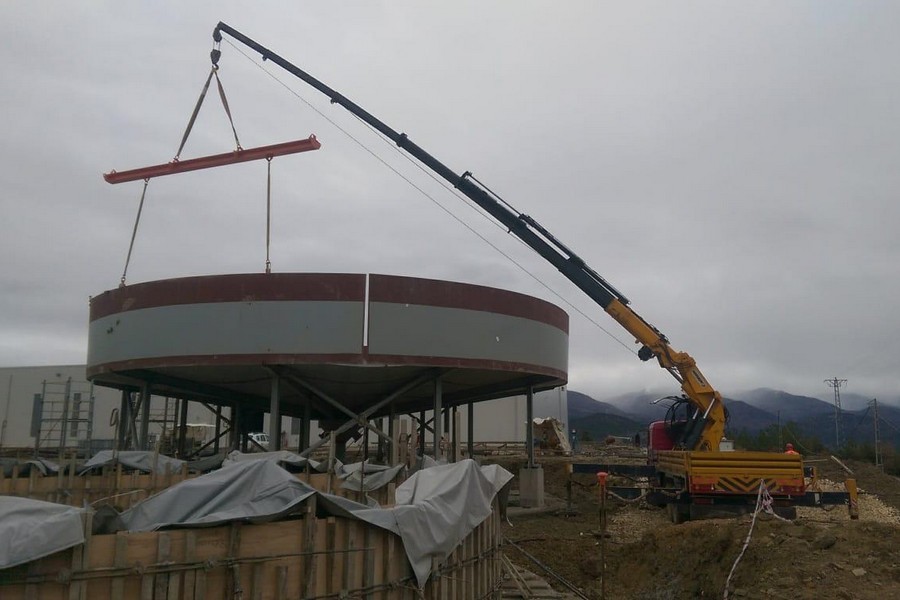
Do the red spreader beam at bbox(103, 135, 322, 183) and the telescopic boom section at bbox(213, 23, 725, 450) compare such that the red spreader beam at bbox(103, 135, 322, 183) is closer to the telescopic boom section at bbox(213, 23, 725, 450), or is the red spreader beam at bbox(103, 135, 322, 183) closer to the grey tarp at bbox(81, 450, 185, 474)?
the telescopic boom section at bbox(213, 23, 725, 450)

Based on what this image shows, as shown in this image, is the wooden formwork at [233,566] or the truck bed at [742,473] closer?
the wooden formwork at [233,566]

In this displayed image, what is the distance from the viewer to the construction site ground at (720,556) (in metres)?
13.8

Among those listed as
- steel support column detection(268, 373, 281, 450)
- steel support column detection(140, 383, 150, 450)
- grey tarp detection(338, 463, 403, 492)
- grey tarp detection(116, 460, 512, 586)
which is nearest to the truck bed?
grey tarp detection(338, 463, 403, 492)

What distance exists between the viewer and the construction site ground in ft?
45.1

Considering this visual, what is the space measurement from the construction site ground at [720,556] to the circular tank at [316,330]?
5.15 metres

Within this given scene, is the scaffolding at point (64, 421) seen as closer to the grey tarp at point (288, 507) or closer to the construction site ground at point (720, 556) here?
the grey tarp at point (288, 507)

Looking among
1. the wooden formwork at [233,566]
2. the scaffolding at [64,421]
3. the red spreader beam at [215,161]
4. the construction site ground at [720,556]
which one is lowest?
the construction site ground at [720,556]

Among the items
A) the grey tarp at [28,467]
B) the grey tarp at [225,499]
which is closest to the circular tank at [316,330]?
the grey tarp at [28,467]

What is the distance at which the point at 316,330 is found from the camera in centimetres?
1889

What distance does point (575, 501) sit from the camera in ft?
106

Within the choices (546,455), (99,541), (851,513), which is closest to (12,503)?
(99,541)

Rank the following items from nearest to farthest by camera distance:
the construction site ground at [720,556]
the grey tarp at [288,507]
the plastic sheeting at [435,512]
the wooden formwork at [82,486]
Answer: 1. the grey tarp at [288,507]
2. the plastic sheeting at [435,512]
3. the wooden formwork at [82,486]
4. the construction site ground at [720,556]

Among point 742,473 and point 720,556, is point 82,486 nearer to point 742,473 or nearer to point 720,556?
point 720,556

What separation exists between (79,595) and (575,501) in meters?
27.7
